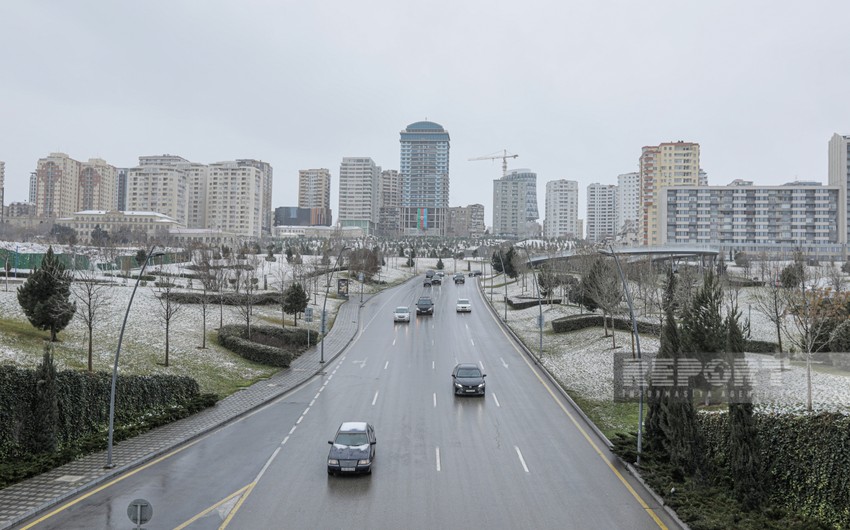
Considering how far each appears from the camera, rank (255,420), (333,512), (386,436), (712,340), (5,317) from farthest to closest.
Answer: (5,317)
(255,420)
(386,436)
(712,340)
(333,512)

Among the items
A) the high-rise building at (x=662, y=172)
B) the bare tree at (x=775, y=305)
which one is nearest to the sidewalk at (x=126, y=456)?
the bare tree at (x=775, y=305)

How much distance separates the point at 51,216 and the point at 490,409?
215353 mm

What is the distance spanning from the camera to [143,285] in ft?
180

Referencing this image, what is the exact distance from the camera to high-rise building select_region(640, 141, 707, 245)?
150125 millimetres

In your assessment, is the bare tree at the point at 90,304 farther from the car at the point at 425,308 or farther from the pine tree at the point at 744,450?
the car at the point at 425,308

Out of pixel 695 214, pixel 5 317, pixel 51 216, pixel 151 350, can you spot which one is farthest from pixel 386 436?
pixel 51 216

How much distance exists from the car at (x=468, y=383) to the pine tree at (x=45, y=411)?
17.2m

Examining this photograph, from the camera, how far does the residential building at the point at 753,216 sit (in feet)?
395

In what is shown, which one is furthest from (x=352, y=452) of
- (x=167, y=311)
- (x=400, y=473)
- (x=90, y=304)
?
(x=167, y=311)

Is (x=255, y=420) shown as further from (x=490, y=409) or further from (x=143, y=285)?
(x=143, y=285)

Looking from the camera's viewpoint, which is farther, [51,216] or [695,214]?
[51,216]

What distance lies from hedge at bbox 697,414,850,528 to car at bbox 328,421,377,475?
11.1 meters

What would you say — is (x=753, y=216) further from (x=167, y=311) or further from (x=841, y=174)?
(x=167, y=311)

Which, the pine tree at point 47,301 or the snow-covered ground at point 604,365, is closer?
the snow-covered ground at point 604,365
